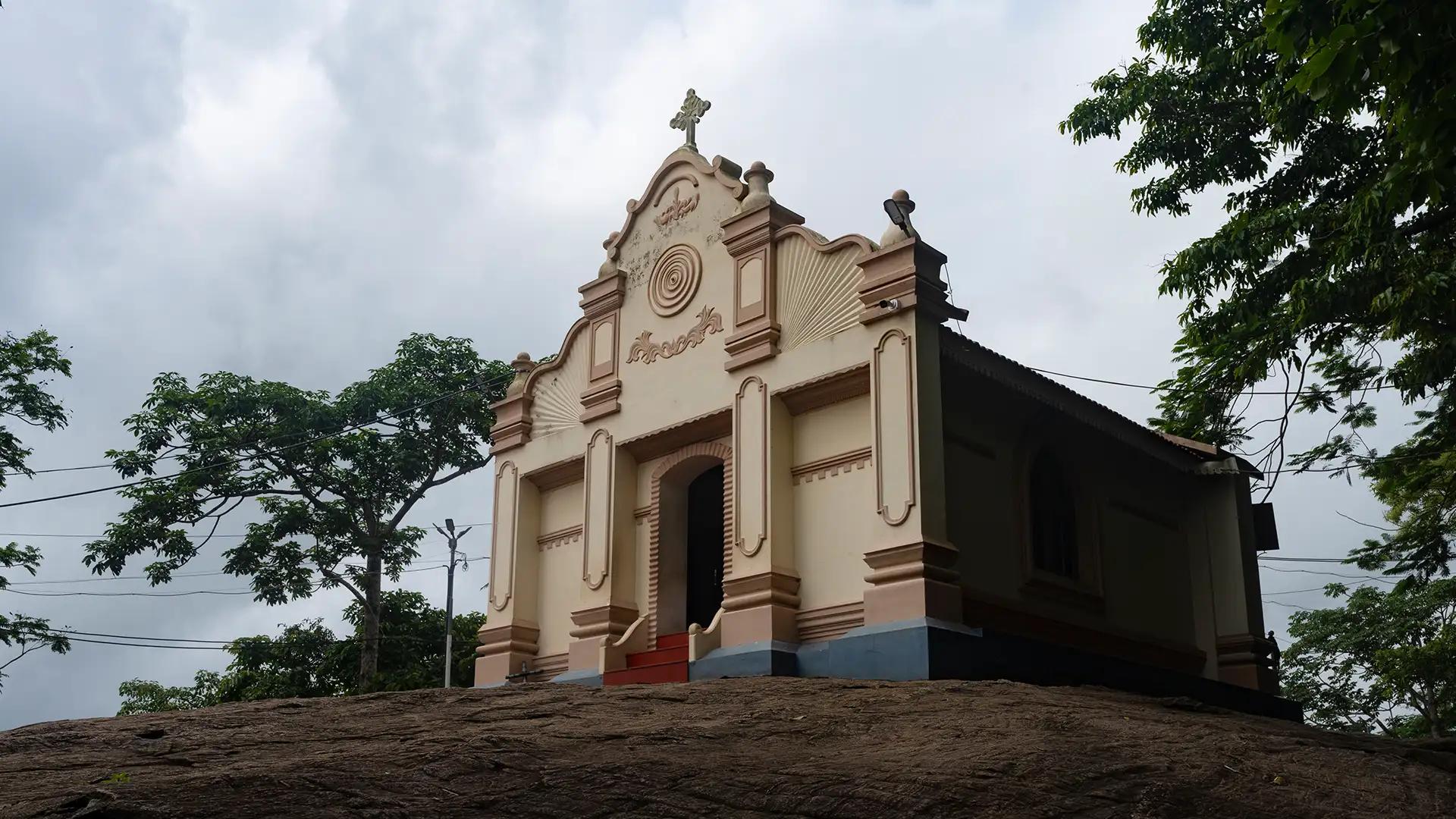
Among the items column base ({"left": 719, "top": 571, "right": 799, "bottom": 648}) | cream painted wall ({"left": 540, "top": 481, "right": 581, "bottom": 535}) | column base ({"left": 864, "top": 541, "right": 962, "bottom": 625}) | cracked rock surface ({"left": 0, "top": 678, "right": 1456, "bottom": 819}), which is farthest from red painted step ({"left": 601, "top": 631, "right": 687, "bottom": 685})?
cracked rock surface ({"left": 0, "top": 678, "right": 1456, "bottom": 819})

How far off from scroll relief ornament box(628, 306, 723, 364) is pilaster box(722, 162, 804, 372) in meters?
0.39

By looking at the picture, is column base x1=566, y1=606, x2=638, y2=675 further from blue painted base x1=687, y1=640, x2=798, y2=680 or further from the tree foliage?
the tree foliage

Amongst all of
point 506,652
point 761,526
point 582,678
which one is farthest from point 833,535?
point 506,652

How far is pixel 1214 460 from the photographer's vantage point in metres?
18.0

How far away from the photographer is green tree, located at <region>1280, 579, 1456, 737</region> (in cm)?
2592

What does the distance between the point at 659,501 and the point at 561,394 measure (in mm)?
2437

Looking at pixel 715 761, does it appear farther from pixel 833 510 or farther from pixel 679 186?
pixel 679 186

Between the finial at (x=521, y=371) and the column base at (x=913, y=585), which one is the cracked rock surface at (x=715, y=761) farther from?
the finial at (x=521, y=371)

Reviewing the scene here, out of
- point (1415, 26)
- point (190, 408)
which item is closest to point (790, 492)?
point (1415, 26)

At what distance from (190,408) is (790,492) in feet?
58.7

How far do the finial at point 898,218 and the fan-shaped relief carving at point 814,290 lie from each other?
412mm

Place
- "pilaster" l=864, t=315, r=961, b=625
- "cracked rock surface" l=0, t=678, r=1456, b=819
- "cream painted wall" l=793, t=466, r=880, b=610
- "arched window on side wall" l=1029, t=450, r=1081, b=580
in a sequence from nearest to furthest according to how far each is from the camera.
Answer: "cracked rock surface" l=0, t=678, r=1456, b=819 < "pilaster" l=864, t=315, r=961, b=625 < "cream painted wall" l=793, t=466, r=880, b=610 < "arched window on side wall" l=1029, t=450, r=1081, b=580

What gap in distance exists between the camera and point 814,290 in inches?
579

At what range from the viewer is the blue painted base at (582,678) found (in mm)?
15312
